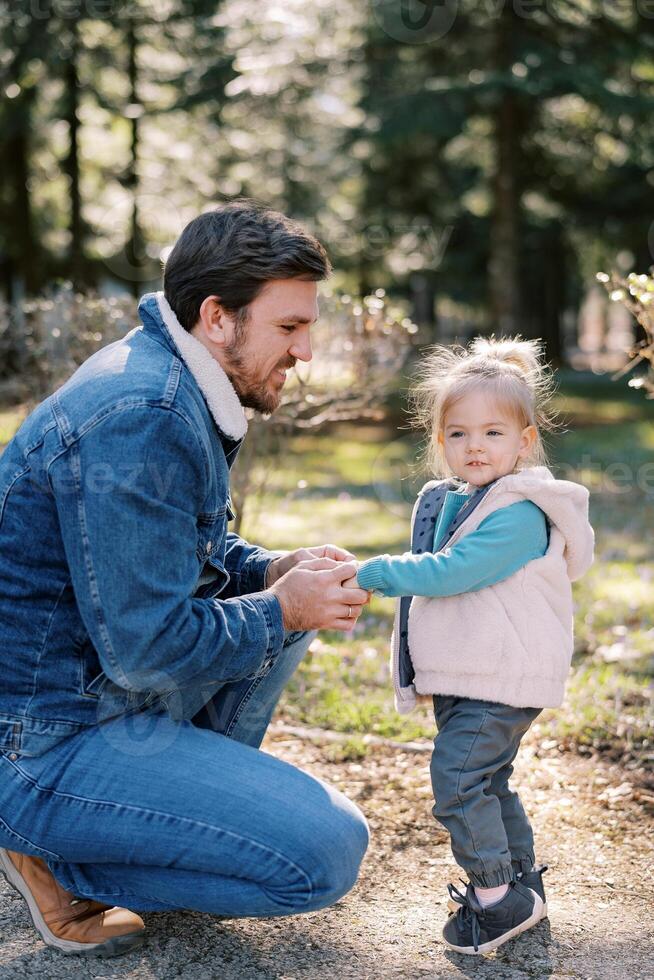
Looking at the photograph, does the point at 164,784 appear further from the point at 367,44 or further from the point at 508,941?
the point at 367,44

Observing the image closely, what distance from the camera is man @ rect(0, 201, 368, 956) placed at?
215 centimetres

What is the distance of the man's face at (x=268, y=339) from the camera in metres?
2.41

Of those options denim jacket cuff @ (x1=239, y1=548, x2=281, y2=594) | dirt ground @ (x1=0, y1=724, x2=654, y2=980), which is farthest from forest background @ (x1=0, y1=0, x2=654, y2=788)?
denim jacket cuff @ (x1=239, y1=548, x2=281, y2=594)

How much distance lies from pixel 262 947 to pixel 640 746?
1.75 m

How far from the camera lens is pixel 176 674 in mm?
2199

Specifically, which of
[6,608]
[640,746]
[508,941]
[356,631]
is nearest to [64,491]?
[6,608]

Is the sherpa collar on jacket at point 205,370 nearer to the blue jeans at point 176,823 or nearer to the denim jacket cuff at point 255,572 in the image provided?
the denim jacket cuff at point 255,572

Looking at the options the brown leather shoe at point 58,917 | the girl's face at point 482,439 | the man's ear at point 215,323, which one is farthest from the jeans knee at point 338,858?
the man's ear at point 215,323

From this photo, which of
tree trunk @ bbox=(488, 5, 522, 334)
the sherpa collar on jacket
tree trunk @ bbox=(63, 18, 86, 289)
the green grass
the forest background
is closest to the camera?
the sherpa collar on jacket

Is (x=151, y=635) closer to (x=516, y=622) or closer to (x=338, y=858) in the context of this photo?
(x=338, y=858)

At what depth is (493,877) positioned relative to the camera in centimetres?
250

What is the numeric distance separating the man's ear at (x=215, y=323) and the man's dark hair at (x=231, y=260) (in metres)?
0.01

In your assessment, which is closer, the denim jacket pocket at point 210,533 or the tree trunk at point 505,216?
the denim jacket pocket at point 210,533

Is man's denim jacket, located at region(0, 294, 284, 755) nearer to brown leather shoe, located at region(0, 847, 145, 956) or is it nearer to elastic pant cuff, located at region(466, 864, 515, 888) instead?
brown leather shoe, located at region(0, 847, 145, 956)
